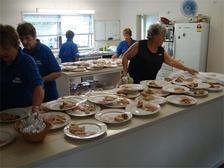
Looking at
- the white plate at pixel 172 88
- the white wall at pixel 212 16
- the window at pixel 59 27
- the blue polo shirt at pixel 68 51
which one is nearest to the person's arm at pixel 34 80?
the white plate at pixel 172 88

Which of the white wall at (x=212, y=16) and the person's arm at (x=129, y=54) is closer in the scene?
the person's arm at (x=129, y=54)

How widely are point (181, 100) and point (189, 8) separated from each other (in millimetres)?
3919

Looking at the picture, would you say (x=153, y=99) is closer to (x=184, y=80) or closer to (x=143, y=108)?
(x=143, y=108)

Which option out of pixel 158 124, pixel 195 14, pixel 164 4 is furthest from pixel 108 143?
pixel 164 4

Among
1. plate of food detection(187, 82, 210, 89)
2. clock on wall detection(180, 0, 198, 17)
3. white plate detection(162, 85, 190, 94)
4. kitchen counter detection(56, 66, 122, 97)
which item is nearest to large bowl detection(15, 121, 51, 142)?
white plate detection(162, 85, 190, 94)

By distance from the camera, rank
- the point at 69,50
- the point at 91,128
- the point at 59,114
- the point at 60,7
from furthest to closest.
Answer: the point at 60,7
the point at 69,50
the point at 59,114
the point at 91,128

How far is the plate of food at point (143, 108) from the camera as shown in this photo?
61.8 inches

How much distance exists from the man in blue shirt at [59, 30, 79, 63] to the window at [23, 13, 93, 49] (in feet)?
4.87

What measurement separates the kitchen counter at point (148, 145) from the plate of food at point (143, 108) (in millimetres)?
42

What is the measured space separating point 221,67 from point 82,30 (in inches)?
151

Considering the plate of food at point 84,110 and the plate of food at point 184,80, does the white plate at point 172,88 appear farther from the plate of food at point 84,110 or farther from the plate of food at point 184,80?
the plate of food at point 84,110

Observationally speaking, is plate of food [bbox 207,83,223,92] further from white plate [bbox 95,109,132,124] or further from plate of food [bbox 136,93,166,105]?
white plate [bbox 95,109,132,124]

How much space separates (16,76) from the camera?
5.20 feet

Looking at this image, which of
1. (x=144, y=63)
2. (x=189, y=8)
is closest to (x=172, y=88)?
(x=144, y=63)
